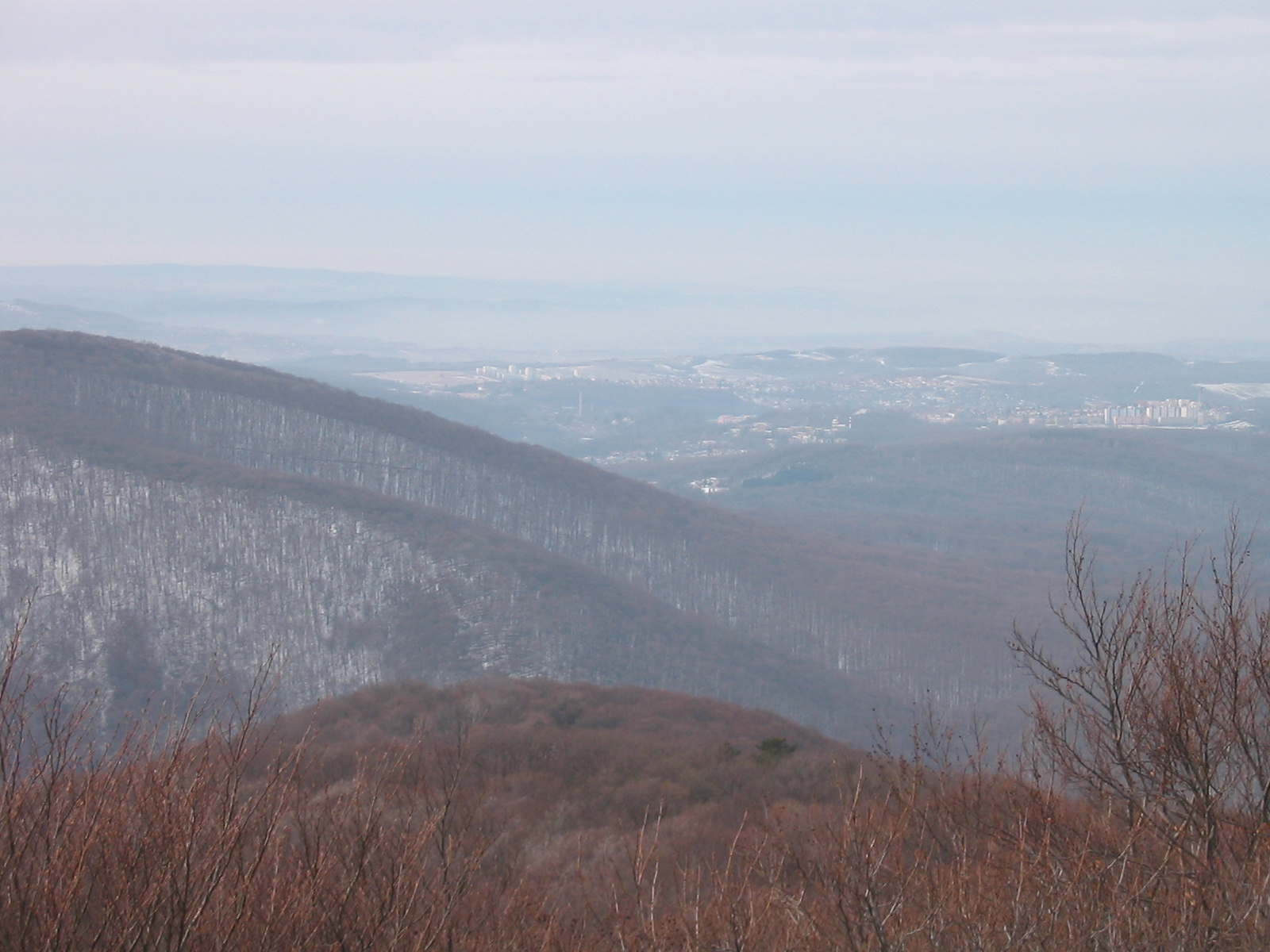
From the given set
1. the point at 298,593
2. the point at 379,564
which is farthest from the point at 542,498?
the point at 298,593

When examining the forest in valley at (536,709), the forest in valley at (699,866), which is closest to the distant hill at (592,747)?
the forest in valley at (536,709)

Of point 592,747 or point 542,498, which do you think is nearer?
point 592,747

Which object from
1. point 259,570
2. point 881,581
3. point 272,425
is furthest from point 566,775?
point 272,425

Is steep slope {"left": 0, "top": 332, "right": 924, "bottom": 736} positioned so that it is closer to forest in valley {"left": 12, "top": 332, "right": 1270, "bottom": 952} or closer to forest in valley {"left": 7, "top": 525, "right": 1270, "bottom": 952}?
forest in valley {"left": 12, "top": 332, "right": 1270, "bottom": 952}

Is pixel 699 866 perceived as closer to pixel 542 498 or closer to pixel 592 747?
pixel 592 747

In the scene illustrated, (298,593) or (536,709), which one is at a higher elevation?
(536,709)

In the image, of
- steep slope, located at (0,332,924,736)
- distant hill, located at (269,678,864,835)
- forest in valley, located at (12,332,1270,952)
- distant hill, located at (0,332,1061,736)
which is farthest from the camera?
distant hill, located at (0,332,1061,736)

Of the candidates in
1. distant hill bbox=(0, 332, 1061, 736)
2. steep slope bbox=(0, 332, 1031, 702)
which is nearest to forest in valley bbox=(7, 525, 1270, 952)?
distant hill bbox=(0, 332, 1061, 736)

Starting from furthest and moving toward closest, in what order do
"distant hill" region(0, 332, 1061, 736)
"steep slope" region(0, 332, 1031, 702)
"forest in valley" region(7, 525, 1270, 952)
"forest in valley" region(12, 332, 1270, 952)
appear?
"steep slope" region(0, 332, 1031, 702) < "distant hill" region(0, 332, 1061, 736) < "forest in valley" region(12, 332, 1270, 952) < "forest in valley" region(7, 525, 1270, 952)

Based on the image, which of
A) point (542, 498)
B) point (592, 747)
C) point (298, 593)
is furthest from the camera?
point (542, 498)

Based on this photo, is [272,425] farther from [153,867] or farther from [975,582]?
[153,867]
